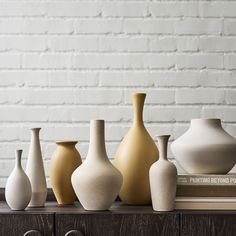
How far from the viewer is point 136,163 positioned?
1.56m

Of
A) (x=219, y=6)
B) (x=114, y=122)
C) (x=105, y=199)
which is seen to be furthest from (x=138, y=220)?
(x=219, y=6)

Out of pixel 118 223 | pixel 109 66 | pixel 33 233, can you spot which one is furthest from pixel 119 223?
pixel 109 66

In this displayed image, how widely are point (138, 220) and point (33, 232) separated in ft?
0.89

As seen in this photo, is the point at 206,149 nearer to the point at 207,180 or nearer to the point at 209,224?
the point at 207,180

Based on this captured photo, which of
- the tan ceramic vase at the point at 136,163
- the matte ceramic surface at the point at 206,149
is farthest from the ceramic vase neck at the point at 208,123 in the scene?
the tan ceramic vase at the point at 136,163

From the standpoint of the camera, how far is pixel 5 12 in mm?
2010

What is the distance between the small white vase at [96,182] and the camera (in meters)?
1.43

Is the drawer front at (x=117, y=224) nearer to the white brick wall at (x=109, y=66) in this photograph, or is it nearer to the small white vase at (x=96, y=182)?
the small white vase at (x=96, y=182)

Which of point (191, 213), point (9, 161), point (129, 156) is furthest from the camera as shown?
point (9, 161)

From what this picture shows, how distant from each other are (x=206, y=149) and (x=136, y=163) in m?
0.20

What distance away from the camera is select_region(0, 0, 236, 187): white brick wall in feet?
6.50

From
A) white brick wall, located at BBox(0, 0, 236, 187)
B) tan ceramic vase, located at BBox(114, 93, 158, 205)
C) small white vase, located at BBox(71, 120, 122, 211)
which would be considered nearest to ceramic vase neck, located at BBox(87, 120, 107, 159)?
small white vase, located at BBox(71, 120, 122, 211)

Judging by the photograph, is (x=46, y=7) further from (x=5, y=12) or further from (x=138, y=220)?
(x=138, y=220)

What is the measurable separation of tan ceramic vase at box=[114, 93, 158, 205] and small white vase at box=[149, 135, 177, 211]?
11cm
